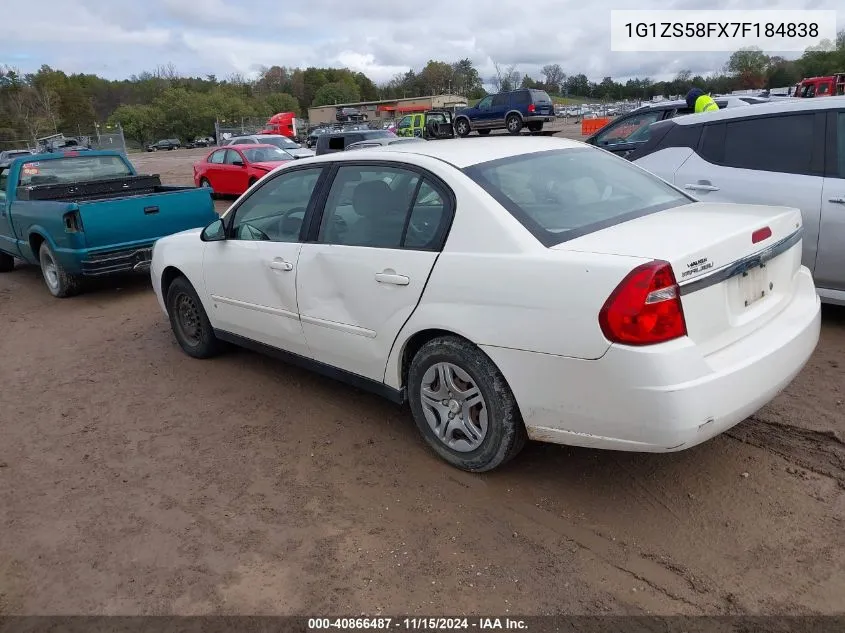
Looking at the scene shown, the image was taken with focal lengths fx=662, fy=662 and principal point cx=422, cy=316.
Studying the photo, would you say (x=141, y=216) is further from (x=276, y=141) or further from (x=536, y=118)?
(x=536, y=118)

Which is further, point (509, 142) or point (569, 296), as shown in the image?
point (509, 142)

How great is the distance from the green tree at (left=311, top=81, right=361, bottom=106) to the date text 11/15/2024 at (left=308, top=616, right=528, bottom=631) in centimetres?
12823

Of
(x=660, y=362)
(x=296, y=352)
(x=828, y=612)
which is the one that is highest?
(x=660, y=362)

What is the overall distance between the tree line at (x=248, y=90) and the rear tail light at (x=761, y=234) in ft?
191

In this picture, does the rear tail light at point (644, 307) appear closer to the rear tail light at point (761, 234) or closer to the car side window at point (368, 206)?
the rear tail light at point (761, 234)

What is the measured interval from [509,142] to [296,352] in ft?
6.10

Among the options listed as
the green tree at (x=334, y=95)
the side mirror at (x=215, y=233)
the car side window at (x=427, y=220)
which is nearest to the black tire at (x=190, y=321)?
the side mirror at (x=215, y=233)

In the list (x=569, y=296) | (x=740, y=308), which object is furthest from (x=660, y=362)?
(x=740, y=308)

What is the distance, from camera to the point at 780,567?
2.60 metres

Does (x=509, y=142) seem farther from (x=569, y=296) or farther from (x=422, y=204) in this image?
(x=569, y=296)

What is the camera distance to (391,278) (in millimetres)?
3404

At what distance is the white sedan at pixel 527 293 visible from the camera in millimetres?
2617

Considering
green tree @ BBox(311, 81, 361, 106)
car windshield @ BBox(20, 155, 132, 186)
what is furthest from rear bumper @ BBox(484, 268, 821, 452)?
green tree @ BBox(311, 81, 361, 106)

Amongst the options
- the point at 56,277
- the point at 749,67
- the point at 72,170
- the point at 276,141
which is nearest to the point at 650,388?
the point at 56,277
